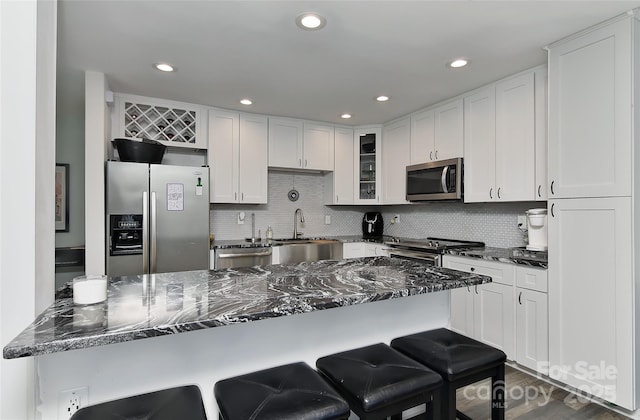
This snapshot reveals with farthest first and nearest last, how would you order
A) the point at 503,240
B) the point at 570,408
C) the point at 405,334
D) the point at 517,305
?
the point at 503,240, the point at 517,305, the point at 570,408, the point at 405,334

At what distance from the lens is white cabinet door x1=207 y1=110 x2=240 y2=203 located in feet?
11.7

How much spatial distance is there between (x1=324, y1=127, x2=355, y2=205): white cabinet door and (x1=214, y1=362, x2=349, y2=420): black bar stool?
3272mm

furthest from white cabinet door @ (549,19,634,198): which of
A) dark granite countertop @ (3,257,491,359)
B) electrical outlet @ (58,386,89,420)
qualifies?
electrical outlet @ (58,386,89,420)

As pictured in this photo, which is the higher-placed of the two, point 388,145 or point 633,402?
point 388,145

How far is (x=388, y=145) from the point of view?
422 centimetres

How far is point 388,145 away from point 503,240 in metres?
1.80

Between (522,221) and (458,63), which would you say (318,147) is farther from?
(522,221)

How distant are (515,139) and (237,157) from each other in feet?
9.16

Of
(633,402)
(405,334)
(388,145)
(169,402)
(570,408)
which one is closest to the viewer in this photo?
(169,402)

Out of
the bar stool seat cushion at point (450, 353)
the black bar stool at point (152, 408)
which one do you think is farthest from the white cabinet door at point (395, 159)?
the black bar stool at point (152, 408)

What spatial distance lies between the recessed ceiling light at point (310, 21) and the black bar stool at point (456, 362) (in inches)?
74.2

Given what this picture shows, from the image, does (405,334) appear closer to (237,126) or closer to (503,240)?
(503,240)

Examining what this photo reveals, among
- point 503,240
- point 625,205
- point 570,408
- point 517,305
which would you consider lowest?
point 570,408

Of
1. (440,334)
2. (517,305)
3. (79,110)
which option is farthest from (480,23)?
(79,110)
